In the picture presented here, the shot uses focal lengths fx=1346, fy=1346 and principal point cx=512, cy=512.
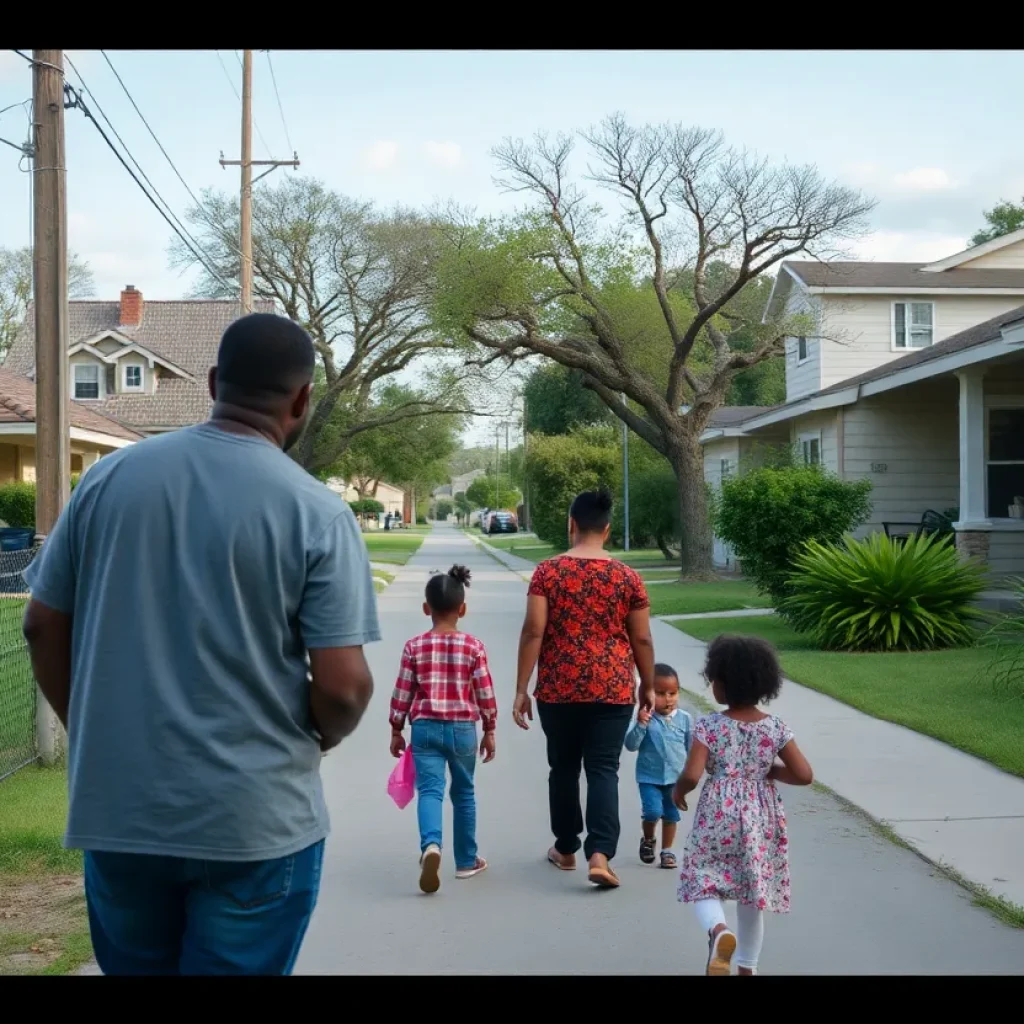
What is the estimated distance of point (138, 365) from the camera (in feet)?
140

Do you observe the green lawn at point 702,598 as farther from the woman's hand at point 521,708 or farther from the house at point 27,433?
the woman's hand at point 521,708

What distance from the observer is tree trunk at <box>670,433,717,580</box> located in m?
31.3

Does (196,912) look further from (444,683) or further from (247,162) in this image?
(247,162)

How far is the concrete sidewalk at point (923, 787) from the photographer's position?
21.9 feet

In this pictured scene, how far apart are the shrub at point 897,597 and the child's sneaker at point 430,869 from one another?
32.7 feet

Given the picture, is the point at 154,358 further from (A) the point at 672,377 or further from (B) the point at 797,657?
(B) the point at 797,657

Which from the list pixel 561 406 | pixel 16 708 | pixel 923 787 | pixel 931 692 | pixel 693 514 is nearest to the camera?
pixel 923 787

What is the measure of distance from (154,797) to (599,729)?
366 cm

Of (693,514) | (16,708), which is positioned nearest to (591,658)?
(16,708)

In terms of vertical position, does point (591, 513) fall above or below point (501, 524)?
above

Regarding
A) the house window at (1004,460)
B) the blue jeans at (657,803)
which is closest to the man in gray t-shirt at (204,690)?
the blue jeans at (657,803)

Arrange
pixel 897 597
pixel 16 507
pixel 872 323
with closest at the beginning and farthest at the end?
pixel 897 597 < pixel 16 507 < pixel 872 323

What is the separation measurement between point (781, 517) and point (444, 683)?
40.7 ft

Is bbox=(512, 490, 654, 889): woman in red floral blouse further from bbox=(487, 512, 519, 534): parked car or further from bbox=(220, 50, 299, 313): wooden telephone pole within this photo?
bbox=(487, 512, 519, 534): parked car
